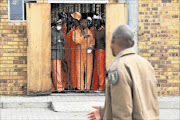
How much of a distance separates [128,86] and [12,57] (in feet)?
28.5

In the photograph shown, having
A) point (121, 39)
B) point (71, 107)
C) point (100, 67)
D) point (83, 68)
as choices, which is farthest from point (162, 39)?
point (121, 39)

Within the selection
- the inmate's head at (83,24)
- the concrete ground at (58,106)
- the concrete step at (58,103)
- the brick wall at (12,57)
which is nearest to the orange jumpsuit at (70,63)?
the inmate's head at (83,24)

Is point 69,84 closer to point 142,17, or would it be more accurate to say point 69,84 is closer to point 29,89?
point 29,89

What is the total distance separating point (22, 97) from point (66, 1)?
2678mm

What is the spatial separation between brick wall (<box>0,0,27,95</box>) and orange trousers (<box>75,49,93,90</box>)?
154 cm

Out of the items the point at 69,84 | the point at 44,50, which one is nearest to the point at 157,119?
the point at 44,50

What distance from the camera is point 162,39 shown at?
11.9m

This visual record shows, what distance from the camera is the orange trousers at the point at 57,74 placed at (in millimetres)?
12289

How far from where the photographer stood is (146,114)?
349cm

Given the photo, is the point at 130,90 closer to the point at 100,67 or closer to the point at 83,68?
the point at 100,67

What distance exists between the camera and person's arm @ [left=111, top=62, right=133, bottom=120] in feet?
11.1

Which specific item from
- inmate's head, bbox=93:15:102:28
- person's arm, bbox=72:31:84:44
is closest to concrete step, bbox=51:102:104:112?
person's arm, bbox=72:31:84:44

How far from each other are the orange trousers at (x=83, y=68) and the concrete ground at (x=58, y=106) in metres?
0.52

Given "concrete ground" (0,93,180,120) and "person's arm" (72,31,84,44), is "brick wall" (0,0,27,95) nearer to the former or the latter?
"concrete ground" (0,93,180,120)
